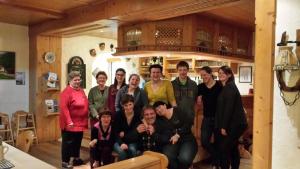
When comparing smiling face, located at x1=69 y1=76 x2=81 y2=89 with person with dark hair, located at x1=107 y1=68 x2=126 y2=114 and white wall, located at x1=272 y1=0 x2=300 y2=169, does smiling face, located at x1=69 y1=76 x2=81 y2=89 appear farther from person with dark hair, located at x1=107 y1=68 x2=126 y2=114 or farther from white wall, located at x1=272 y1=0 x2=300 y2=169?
white wall, located at x1=272 y1=0 x2=300 y2=169

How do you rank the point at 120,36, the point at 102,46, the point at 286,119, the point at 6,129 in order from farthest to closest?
1. the point at 102,46
2. the point at 6,129
3. the point at 120,36
4. the point at 286,119

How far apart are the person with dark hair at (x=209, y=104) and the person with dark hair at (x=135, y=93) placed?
67 centimetres

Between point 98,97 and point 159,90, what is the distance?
0.96m

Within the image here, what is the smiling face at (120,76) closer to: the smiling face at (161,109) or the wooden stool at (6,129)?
the smiling face at (161,109)

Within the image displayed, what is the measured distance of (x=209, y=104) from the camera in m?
3.19

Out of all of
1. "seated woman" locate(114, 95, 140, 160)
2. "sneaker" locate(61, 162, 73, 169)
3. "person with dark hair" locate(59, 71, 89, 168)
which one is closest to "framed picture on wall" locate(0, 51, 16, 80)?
"person with dark hair" locate(59, 71, 89, 168)

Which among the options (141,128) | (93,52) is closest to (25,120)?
(93,52)

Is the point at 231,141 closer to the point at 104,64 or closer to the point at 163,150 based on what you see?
the point at 163,150

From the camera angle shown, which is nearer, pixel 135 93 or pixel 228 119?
pixel 228 119

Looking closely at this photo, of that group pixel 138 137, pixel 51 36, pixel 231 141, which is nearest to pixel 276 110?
pixel 231 141

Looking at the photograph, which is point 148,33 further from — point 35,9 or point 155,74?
point 35,9

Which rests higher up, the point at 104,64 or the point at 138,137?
the point at 104,64

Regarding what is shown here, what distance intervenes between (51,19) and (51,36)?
2.37ft

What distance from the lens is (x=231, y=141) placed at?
9.89 ft
